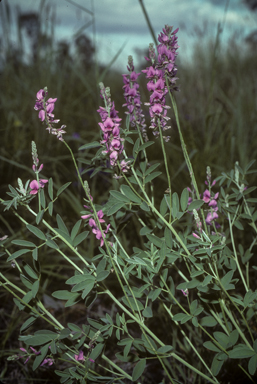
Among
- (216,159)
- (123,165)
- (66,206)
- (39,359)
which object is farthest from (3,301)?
(216,159)

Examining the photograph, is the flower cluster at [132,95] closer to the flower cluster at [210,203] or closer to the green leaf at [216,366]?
the flower cluster at [210,203]

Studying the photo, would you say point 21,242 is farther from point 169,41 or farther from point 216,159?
point 216,159

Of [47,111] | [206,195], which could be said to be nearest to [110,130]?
[47,111]

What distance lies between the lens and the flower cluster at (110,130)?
0.96 m

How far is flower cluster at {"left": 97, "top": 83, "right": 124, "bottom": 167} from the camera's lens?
0.96m

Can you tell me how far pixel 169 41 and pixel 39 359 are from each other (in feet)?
3.12

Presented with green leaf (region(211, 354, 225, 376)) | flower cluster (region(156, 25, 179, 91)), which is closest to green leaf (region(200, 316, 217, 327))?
green leaf (region(211, 354, 225, 376))

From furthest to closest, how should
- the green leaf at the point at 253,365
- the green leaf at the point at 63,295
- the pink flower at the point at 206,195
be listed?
the pink flower at the point at 206,195
the green leaf at the point at 63,295
the green leaf at the point at 253,365

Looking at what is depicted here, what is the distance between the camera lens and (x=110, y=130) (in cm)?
98

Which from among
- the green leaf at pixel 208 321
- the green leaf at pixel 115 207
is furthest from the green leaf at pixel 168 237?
the green leaf at pixel 208 321

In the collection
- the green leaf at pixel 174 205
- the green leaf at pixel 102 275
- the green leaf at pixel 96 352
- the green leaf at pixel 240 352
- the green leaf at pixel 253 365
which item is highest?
the green leaf at pixel 174 205

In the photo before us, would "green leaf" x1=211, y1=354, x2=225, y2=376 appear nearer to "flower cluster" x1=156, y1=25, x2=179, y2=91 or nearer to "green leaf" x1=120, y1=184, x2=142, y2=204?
"green leaf" x1=120, y1=184, x2=142, y2=204

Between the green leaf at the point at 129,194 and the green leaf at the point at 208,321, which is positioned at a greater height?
the green leaf at the point at 129,194

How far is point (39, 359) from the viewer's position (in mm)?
1016
